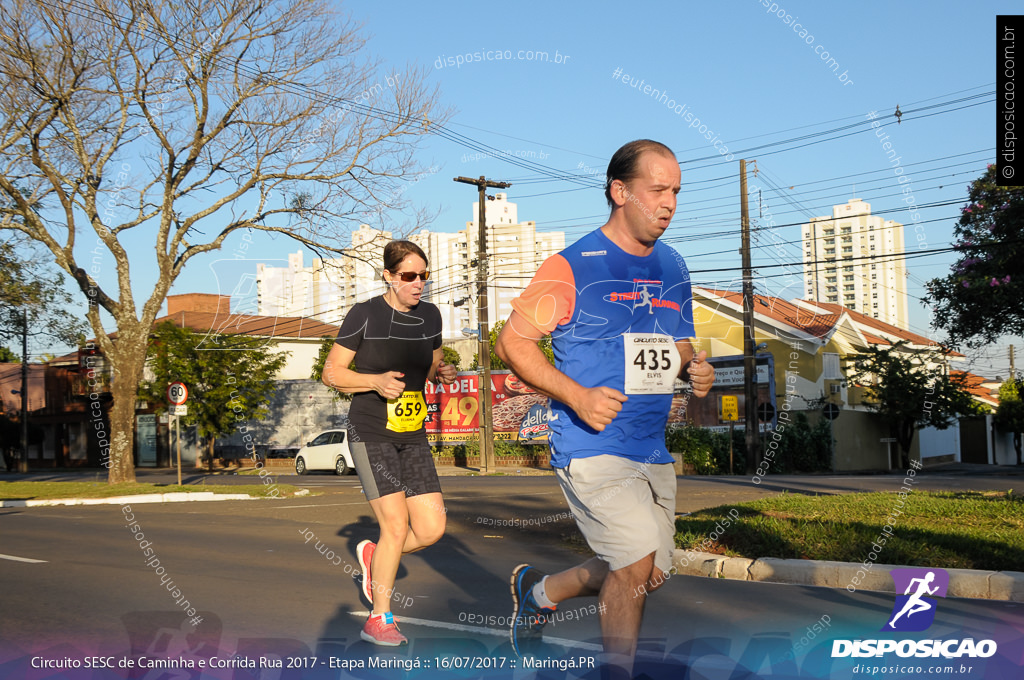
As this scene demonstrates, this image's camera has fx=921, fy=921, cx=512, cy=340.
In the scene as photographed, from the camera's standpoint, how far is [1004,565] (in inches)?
272

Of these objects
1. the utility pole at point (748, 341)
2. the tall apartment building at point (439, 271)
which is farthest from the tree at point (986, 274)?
the tall apartment building at point (439, 271)

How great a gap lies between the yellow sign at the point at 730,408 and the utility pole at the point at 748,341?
11.2ft

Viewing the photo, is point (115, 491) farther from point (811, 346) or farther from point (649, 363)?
point (811, 346)

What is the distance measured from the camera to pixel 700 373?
3715mm

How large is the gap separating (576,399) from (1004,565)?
17.3 ft

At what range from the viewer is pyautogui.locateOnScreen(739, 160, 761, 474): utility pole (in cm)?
2945

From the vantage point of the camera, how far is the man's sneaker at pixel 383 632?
4.61m

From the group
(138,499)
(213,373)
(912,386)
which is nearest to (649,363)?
(138,499)

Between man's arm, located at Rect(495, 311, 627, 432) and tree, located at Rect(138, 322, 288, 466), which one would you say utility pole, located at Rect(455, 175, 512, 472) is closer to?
tree, located at Rect(138, 322, 288, 466)

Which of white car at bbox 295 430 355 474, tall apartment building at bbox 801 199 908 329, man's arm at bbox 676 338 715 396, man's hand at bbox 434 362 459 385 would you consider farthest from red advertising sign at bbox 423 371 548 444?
man's arm at bbox 676 338 715 396

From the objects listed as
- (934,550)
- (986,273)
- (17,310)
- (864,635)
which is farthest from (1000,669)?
(986,273)

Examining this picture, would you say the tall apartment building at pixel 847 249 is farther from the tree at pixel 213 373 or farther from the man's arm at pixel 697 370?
the tree at pixel 213 373

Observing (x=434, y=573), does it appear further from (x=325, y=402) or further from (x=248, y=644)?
(x=325, y=402)

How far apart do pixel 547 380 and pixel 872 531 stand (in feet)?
20.3
